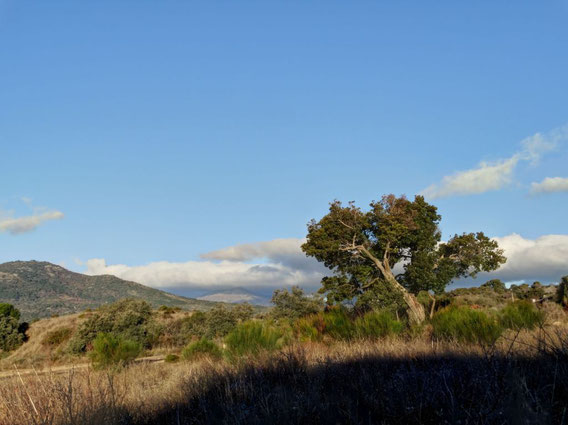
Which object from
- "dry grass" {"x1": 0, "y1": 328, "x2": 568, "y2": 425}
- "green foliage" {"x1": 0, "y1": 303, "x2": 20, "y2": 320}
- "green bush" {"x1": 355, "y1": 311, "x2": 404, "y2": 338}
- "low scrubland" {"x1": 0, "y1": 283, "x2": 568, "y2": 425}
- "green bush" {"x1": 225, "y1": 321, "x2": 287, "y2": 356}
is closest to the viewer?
"dry grass" {"x1": 0, "y1": 328, "x2": 568, "y2": 425}

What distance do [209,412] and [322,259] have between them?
2189cm

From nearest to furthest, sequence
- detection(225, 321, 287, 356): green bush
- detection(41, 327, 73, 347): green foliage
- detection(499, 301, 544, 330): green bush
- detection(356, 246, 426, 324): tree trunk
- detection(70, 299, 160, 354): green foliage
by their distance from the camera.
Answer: detection(225, 321, 287, 356): green bush
detection(499, 301, 544, 330): green bush
detection(356, 246, 426, 324): tree trunk
detection(70, 299, 160, 354): green foliage
detection(41, 327, 73, 347): green foliage

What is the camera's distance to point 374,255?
2728 centimetres

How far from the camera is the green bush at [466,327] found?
11406 mm

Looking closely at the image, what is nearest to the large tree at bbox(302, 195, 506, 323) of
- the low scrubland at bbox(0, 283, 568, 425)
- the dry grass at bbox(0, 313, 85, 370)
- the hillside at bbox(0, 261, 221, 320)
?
the low scrubland at bbox(0, 283, 568, 425)

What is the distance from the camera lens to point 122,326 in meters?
30.2

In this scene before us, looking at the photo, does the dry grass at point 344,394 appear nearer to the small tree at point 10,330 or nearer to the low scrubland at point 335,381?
the low scrubland at point 335,381

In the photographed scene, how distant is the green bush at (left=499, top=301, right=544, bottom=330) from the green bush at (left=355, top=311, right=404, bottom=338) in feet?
10.3

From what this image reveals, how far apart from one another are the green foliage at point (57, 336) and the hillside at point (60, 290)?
192 ft

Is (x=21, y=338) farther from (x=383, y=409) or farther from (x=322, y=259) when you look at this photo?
(x=383, y=409)

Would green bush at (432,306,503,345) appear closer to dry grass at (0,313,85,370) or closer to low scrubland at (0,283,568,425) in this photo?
low scrubland at (0,283,568,425)

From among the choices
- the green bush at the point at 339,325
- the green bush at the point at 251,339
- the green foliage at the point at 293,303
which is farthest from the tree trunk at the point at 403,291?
the green bush at the point at 251,339

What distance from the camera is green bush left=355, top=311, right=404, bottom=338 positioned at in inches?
526

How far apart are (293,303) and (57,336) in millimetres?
19663
